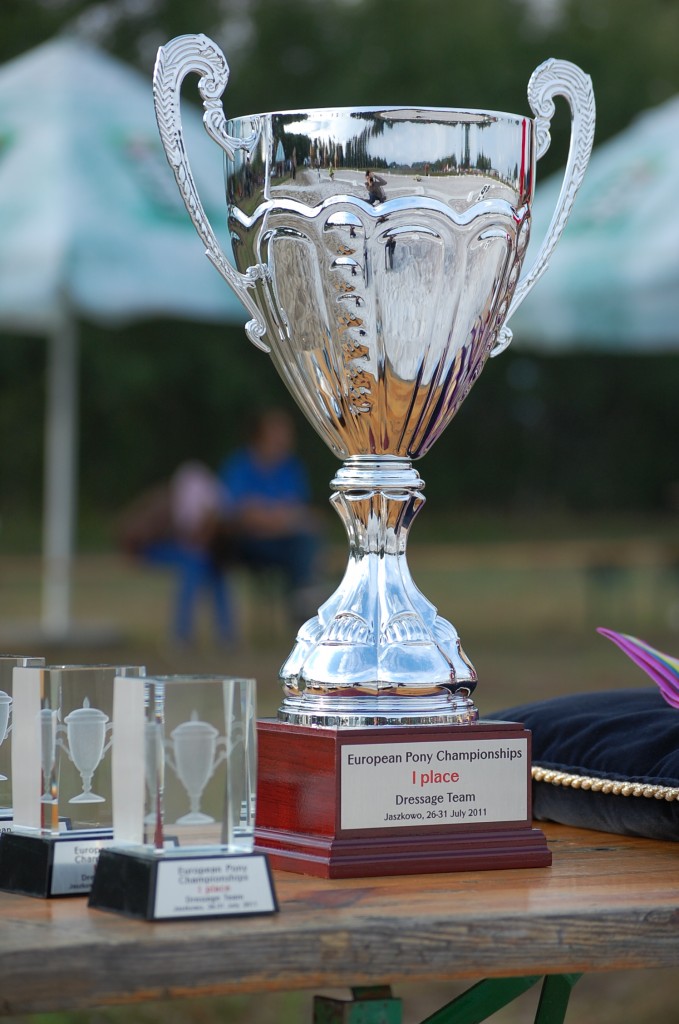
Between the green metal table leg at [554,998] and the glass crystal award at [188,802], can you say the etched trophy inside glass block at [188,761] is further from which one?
the green metal table leg at [554,998]

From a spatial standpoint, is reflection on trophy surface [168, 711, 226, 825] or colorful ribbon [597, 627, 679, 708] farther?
colorful ribbon [597, 627, 679, 708]

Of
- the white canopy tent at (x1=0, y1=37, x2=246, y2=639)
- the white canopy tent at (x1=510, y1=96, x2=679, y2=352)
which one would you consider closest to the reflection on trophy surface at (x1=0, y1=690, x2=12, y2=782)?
the white canopy tent at (x1=510, y1=96, x2=679, y2=352)

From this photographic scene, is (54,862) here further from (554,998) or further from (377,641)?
(554,998)

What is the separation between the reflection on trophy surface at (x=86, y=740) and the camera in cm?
106

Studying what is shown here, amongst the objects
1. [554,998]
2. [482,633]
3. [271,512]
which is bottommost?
[554,998]

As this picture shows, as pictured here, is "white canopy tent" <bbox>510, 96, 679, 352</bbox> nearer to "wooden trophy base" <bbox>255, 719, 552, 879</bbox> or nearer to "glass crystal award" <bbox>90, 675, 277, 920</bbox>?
"wooden trophy base" <bbox>255, 719, 552, 879</bbox>

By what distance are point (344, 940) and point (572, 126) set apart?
74 cm

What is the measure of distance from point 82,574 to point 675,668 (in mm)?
11744

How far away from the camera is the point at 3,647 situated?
22.4 ft

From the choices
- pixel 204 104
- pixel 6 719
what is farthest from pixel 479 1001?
pixel 204 104

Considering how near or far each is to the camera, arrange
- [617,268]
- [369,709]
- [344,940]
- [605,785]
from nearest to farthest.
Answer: [344,940]
[369,709]
[605,785]
[617,268]

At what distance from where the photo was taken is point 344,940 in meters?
0.93

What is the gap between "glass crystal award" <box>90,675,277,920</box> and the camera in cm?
95

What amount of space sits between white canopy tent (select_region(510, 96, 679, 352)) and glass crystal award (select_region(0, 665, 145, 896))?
13.1ft
